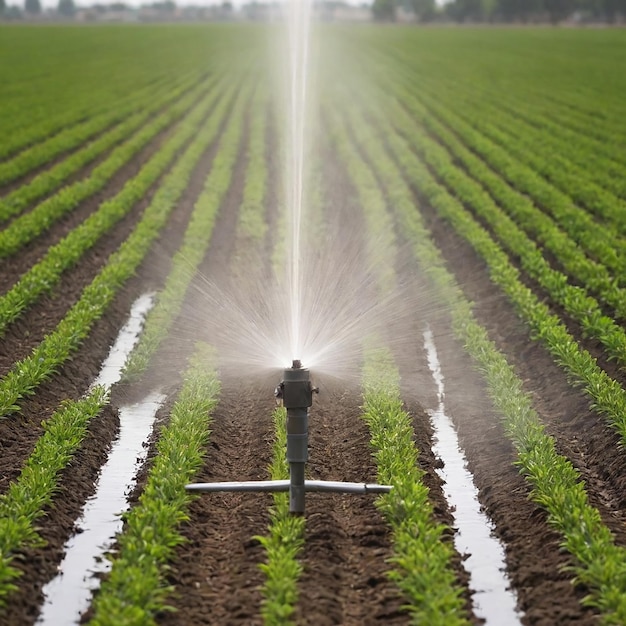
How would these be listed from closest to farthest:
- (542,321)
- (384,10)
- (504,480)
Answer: (504,480), (542,321), (384,10)

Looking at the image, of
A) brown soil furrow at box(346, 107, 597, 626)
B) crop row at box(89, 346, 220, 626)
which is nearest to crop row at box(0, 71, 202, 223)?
brown soil furrow at box(346, 107, 597, 626)

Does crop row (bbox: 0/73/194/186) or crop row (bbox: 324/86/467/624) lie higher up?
crop row (bbox: 324/86/467/624)

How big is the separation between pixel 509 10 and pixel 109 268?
369 feet

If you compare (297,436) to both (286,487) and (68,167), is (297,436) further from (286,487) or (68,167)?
(68,167)

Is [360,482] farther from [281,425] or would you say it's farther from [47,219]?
[47,219]

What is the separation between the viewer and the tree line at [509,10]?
10725 cm

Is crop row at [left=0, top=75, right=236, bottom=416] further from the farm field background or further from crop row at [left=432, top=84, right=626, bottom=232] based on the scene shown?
crop row at [left=432, top=84, right=626, bottom=232]

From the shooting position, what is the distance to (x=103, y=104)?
30.9 metres

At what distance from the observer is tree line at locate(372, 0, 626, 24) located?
107 metres

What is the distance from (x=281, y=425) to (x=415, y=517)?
1.75 meters

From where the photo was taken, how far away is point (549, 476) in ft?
19.4

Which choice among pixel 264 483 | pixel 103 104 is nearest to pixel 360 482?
pixel 264 483

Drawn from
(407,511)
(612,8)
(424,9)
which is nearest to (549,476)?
(407,511)

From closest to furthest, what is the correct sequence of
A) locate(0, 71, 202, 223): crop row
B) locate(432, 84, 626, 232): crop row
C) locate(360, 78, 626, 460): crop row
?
locate(360, 78, 626, 460): crop row < locate(432, 84, 626, 232): crop row < locate(0, 71, 202, 223): crop row
